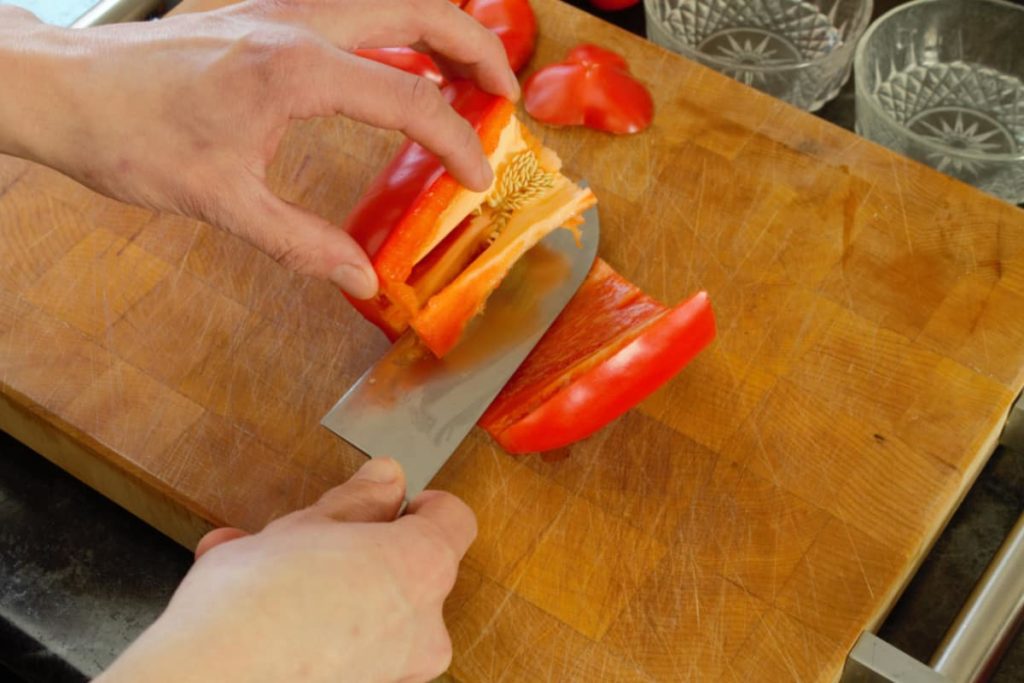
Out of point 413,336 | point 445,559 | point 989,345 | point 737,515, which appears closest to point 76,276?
point 413,336

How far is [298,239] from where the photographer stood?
4.38ft

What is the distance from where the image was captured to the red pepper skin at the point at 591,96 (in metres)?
1.81

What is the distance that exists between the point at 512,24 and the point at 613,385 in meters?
0.74

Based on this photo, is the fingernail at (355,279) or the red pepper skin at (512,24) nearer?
the fingernail at (355,279)

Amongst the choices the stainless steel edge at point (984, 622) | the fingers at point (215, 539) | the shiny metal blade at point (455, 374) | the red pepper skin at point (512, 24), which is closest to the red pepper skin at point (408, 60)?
the red pepper skin at point (512, 24)

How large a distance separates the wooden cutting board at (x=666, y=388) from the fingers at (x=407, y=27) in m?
0.36

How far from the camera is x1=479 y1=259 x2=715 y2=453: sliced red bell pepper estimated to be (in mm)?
1506

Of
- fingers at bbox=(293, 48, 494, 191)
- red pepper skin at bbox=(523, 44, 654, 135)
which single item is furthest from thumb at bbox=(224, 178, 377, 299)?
red pepper skin at bbox=(523, 44, 654, 135)

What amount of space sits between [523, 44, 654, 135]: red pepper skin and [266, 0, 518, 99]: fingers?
0.30 meters

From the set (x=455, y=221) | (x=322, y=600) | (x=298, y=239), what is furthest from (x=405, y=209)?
(x=322, y=600)

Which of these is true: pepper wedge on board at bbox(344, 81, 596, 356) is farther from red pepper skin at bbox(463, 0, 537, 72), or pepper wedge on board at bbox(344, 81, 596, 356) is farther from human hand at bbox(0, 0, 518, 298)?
red pepper skin at bbox(463, 0, 537, 72)

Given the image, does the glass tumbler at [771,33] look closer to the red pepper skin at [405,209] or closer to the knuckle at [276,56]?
the red pepper skin at [405,209]

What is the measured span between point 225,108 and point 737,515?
33.7 inches

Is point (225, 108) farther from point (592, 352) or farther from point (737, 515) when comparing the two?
point (737, 515)
